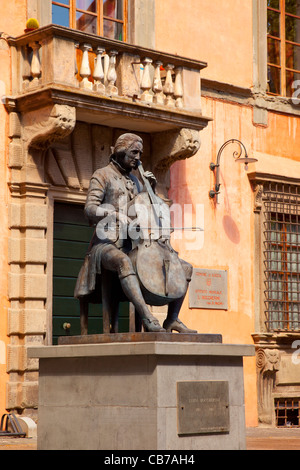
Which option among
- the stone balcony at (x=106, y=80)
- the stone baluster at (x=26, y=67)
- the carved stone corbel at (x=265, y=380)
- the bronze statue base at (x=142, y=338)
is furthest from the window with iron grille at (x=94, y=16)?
the bronze statue base at (x=142, y=338)

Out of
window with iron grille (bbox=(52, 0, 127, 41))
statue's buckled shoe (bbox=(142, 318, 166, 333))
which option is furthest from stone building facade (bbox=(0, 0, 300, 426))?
statue's buckled shoe (bbox=(142, 318, 166, 333))

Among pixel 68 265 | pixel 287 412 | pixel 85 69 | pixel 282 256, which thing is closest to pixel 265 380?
pixel 287 412

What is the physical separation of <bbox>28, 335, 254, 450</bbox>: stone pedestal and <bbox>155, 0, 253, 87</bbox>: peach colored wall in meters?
7.34

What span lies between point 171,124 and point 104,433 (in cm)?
662

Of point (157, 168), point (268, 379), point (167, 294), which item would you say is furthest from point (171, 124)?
point (167, 294)

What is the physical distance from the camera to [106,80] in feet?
46.1

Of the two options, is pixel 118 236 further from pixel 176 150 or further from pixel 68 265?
pixel 176 150

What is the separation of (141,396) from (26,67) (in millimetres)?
6190

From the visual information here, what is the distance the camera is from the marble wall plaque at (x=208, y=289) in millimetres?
15734

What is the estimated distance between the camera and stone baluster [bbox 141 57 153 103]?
1442 centimetres

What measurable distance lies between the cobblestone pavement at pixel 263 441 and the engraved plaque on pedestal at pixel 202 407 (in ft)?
5.45
